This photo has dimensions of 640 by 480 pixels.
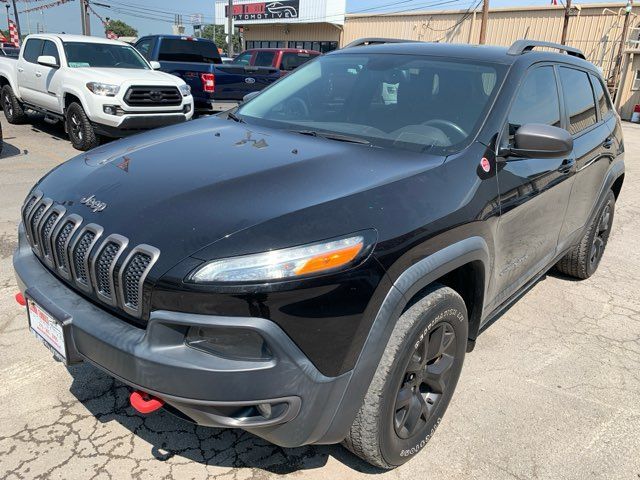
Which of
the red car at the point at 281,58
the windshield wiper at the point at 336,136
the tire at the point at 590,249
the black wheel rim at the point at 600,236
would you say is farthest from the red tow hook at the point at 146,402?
the red car at the point at 281,58

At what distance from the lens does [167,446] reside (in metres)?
2.46

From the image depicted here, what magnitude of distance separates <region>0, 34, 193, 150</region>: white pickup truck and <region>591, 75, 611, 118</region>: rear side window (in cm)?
643

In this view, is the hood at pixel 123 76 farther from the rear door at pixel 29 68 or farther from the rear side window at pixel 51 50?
the rear door at pixel 29 68

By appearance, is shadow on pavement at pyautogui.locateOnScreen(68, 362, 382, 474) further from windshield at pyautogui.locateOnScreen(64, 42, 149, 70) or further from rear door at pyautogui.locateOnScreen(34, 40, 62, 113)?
windshield at pyautogui.locateOnScreen(64, 42, 149, 70)

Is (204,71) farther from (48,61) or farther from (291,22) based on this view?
(291,22)

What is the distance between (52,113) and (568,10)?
24.5m

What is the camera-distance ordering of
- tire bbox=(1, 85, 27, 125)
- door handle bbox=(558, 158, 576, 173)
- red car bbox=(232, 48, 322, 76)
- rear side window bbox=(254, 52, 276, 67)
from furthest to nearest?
1. rear side window bbox=(254, 52, 276, 67)
2. red car bbox=(232, 48, 322, 76)
3. tire bbox=(1, 85, 27, 125)
4. door handle bbox=(558, 158, 576, 173)

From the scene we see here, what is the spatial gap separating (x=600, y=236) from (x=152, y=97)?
676 cm

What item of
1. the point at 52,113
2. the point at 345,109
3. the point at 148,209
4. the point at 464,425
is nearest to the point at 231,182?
the point at 148,209

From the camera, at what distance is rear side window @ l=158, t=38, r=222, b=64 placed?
11859 millimetres

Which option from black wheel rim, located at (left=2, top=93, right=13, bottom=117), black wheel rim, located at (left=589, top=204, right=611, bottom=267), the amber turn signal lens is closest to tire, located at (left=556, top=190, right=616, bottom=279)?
black wheel rim, located at (left=589, top=204, right=611, bottom=267)

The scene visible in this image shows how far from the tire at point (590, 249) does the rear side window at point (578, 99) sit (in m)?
0.81

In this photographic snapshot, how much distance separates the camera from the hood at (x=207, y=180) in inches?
75.0

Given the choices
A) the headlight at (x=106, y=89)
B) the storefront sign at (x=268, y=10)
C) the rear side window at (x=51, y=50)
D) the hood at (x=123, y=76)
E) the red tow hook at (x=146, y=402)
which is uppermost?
the storefront sign at (x=268, y=10)
